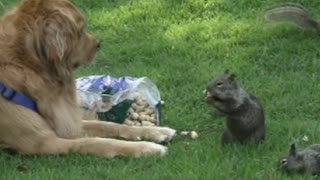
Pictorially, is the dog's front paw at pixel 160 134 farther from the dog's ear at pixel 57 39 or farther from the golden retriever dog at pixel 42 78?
the dog's ear at pixel 57 39

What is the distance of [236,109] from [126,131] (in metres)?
1.01

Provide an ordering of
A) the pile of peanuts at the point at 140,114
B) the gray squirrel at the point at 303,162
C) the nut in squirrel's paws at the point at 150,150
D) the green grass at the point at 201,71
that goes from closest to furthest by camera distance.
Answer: the gray squirrel at the point at 303,162, the green grass at the point at 201,71, the nut in squirrel's paws at the point at 150,150, the pile of peanuts at the point at 140,114

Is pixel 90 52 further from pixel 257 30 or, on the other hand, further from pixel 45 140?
pixel 257 30

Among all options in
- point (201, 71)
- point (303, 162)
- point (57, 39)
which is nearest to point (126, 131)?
point (57, 39)

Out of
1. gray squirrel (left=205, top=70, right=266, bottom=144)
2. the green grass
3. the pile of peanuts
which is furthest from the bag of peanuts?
gray squirrel (left=205, top=70, right=266, bottom=144)

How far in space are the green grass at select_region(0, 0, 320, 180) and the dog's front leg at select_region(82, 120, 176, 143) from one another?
129 mm

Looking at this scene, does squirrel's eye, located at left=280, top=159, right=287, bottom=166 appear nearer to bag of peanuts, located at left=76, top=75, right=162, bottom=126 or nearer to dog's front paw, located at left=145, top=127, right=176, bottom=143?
dog's front paw, located at left=145, top=127, right=176, bottom=143

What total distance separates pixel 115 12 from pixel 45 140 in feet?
13.3

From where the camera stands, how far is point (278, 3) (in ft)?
31.3

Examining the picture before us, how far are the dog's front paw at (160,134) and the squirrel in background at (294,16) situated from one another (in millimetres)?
2776

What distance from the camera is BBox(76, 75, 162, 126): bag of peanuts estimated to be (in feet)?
21.3

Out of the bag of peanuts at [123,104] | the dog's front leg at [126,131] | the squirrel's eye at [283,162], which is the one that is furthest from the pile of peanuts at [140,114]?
the squirrel's eye at [283,162]

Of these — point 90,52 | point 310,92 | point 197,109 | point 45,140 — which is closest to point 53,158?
point 45,140

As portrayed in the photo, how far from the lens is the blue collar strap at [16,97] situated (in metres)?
5.75
